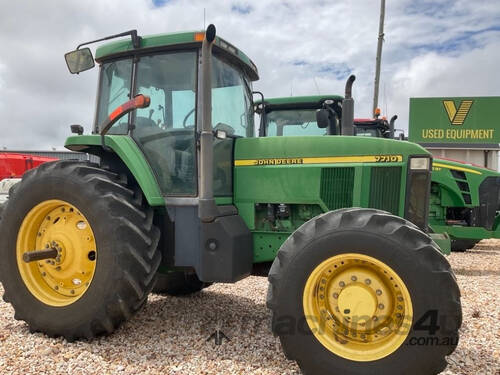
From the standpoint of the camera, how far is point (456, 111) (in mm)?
12180

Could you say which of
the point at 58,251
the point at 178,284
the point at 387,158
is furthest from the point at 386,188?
the point at 58,251

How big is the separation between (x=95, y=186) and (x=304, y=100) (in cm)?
412

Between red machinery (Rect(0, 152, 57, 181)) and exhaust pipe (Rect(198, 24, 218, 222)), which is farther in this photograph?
red machinery (Rect(0, 152, 57, 181))

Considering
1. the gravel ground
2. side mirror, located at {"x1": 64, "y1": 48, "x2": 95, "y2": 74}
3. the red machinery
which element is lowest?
the gravel ground

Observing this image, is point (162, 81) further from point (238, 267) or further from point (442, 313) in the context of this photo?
point (442, 313)

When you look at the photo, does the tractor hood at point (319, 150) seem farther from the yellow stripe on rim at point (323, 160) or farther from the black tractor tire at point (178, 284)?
the black tractor tire at point (178, 284)

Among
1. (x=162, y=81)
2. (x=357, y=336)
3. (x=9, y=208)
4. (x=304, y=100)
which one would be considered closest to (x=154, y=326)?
(x=9, y=208)

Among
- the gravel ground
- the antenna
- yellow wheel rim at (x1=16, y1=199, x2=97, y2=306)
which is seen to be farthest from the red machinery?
the antenna

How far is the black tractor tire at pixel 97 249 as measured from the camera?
120 inches

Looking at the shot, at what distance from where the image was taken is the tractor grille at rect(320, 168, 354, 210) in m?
3.40

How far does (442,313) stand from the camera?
2.43 meters

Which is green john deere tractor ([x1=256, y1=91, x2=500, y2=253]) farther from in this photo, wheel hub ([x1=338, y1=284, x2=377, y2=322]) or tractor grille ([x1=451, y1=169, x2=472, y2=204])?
wheel hub ([x1=338, y1=284, x2=377, y2=322])

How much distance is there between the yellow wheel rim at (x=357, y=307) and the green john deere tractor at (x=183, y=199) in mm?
Result: 13

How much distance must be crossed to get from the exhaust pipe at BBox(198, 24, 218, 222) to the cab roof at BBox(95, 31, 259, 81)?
25 centimetres
